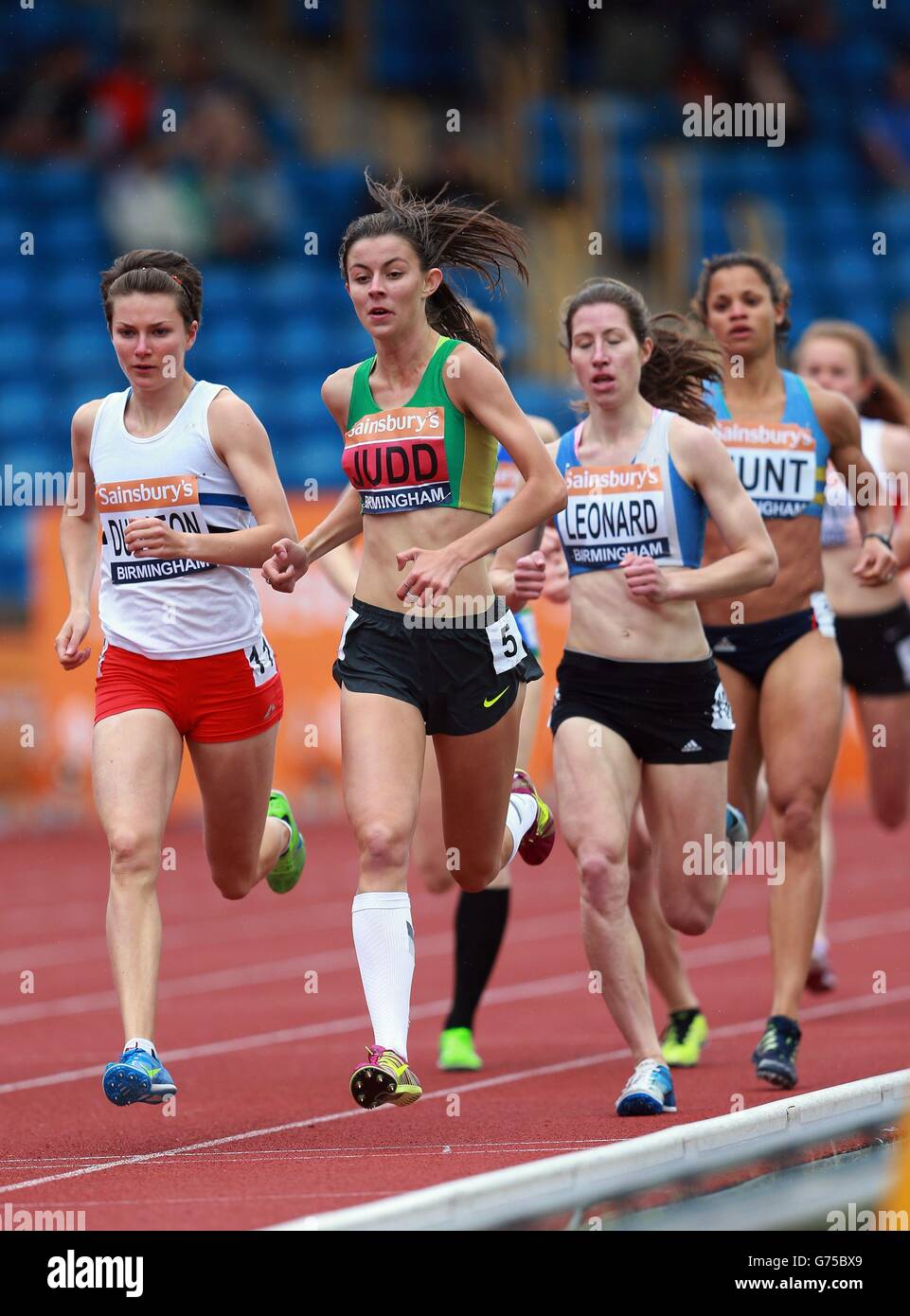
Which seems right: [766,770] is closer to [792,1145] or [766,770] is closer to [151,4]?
[792,1145]

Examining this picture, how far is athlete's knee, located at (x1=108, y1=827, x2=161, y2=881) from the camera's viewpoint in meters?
6.21

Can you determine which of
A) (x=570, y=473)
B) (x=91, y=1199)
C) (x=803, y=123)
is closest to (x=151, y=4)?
(x=803, y=123)

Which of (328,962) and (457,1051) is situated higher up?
(328,962)

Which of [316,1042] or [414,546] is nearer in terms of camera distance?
[414,546]

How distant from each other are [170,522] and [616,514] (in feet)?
4.68

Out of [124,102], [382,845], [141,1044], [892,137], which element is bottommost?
[141,1044]

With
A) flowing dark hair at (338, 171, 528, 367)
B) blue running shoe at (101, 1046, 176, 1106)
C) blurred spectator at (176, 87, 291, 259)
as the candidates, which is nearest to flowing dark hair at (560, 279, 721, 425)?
flowing dark hair at (338, 171, 528, 367)

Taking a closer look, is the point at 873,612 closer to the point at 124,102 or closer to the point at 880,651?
the point at 880,651

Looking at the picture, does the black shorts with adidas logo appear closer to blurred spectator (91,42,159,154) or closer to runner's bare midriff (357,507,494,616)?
runner's bare midriff (357,507,494,616)

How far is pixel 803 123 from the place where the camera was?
24.1 metres

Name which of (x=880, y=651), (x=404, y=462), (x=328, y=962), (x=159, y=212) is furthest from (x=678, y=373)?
(x=159, y=212)

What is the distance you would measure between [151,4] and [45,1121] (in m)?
18.1

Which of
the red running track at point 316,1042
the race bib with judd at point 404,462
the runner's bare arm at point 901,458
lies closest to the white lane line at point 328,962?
the red running track at point 316,1042

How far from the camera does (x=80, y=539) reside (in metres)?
6.89
